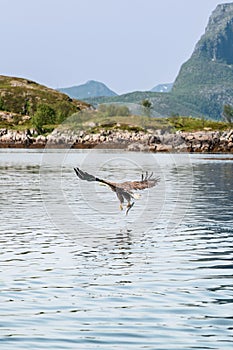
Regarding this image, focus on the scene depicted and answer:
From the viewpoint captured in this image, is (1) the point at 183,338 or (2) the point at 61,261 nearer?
(1) the point at 183,338

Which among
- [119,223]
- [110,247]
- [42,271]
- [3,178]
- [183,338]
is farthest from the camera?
[3,178]

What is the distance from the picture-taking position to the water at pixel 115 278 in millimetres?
17359

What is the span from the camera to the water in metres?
17.4

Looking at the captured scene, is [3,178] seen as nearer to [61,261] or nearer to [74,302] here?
[61,261]

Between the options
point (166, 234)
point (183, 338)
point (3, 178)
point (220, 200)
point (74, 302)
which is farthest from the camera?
point (3, 178)

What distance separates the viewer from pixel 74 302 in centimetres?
2016

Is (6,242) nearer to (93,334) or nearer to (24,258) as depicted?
(24,258)

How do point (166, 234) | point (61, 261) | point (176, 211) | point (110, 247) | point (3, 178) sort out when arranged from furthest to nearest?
1. point (3, 178)
2. point (176, 211)
3. point (166, 234)
4. point (110, 247)
5. point (61, 261)

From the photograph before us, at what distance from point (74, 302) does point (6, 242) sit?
10.3 meters

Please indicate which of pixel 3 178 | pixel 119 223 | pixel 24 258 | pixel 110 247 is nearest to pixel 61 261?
pixel 24 258

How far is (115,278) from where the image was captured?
23.2m

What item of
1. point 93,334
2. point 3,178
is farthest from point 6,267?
point 3,178

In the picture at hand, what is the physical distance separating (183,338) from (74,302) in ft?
13.5

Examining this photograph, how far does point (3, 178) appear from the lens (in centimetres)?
7350
